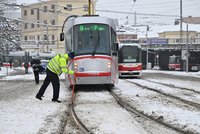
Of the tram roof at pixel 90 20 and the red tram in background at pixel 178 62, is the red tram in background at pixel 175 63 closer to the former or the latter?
the red tram in background at pixel 178 62

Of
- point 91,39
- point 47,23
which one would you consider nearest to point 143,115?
point 91,39

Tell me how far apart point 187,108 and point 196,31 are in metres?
104

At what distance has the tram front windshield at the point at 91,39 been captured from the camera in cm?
2030

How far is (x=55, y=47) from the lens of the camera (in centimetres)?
10106

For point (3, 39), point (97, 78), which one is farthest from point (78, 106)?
point (3, 39)

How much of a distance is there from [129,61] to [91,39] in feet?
64.9

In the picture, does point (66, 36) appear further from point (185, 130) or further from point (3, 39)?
point (3, 39)

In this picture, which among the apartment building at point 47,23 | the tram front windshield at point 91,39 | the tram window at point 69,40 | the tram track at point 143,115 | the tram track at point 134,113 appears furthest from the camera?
the apartment building at point 47,23

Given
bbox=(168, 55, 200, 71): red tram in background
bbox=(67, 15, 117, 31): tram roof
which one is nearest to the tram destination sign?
bbox=(168, 55, 200, 71): red tram in background

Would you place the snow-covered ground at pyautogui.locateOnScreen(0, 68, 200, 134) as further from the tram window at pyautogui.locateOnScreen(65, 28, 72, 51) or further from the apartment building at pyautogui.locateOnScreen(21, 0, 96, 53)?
the apartment building at pyautogui.locateOnScreen(21, 0, 96, 53)

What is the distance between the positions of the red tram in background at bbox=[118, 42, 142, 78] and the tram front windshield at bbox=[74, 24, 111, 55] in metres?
18.8

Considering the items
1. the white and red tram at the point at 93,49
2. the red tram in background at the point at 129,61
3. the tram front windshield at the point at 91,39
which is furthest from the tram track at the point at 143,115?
the red tram in background at the point at 129,61

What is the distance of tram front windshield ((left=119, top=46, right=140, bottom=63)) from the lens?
1580 inches

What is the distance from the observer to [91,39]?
20.5 meters
